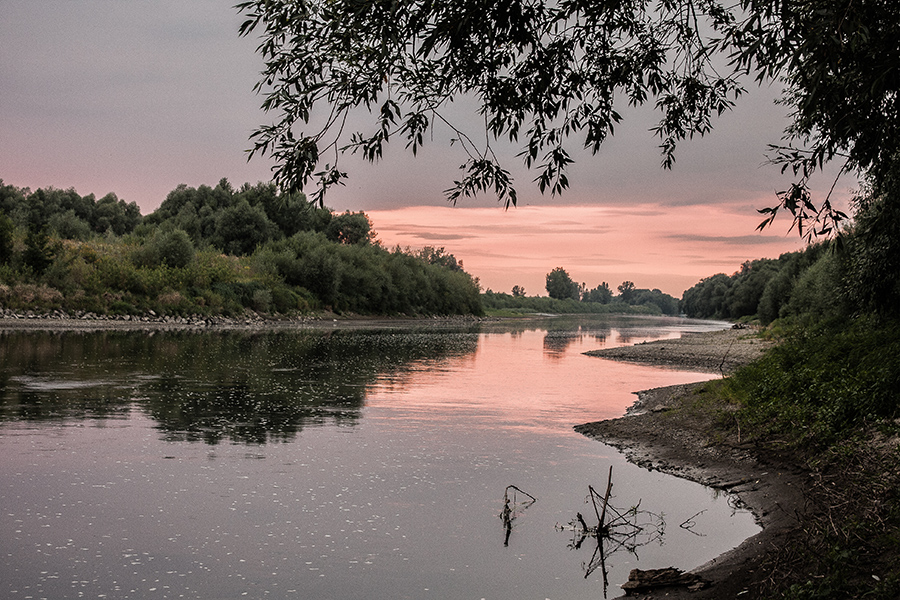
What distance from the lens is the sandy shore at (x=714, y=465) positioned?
27.5ft

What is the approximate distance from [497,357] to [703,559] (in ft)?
121

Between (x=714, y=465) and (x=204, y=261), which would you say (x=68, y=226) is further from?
(x=714, y=465)

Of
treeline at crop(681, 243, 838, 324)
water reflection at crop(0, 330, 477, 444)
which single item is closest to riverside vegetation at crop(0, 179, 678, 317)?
water reflection at crop(0, 330, 477, 444)

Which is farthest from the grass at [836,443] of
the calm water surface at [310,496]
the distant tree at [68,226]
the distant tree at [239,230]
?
the distant tree at [239,230]

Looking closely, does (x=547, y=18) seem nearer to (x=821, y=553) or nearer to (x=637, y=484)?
(x=821, y=553)

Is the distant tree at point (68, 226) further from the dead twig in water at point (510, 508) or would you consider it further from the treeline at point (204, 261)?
the dead twig in water at point (510, 508)

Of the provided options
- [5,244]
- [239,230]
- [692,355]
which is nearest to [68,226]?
[239,230]

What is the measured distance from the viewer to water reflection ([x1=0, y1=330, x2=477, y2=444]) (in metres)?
18.2

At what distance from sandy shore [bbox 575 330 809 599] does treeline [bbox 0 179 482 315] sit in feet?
141

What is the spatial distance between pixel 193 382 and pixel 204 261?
186ft

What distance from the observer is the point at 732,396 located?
19203 mm

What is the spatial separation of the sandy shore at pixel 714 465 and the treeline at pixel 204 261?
141ft

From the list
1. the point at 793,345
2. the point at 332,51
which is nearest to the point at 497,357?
the point at 793,345

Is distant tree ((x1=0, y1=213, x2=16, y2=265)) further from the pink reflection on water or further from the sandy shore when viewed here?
the sandy shore
